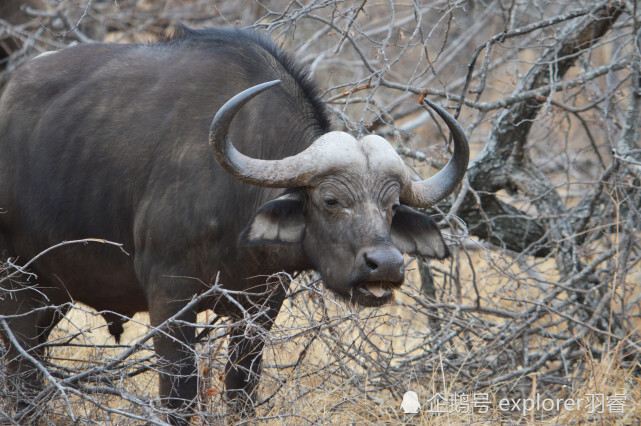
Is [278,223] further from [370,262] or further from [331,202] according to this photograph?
[370,262]

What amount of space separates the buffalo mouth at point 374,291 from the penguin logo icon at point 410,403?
98cm

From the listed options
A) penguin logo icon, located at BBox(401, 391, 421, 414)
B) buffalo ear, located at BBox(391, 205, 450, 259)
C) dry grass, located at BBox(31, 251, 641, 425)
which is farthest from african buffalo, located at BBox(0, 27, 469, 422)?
penguin logo icon, located at BBox(401, 391, 421, 414)

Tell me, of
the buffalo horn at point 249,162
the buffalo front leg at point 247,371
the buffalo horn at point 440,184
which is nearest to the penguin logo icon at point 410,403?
the buffalo front leg at point 247,371

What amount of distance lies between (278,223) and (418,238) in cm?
76

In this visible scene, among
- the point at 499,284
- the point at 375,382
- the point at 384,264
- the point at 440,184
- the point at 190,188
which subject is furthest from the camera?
the point at 499,284

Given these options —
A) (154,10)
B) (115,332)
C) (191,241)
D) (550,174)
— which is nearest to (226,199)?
(191,241)

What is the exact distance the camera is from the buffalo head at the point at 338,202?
336 centimetres

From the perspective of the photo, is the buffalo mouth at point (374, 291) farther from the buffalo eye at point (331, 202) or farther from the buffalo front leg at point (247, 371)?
the buffalo front leg at point (247, 371)

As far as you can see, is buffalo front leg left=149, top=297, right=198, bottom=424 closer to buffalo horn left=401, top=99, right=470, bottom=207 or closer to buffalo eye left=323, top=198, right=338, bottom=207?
buffalo eye left=323, top=198, right=338, bottom=207

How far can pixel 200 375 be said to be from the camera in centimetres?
328

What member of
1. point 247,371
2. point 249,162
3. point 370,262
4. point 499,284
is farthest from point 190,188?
point 499,284

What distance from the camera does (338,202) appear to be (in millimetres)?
3543

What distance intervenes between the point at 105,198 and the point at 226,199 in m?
0.70

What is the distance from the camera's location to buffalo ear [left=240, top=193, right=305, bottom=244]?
353cm
